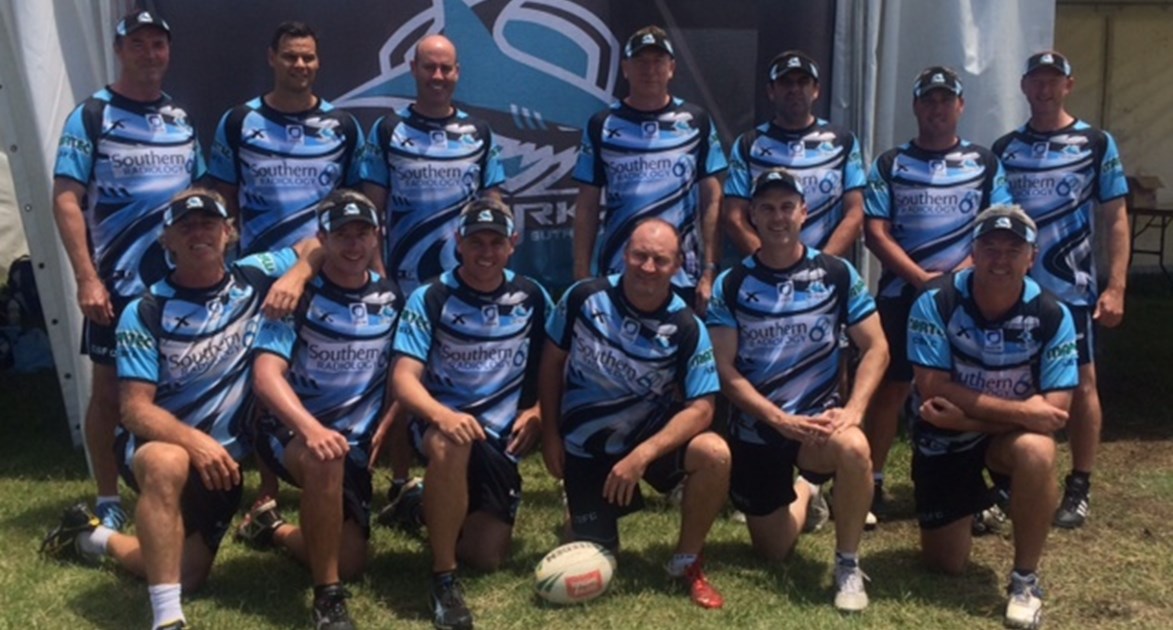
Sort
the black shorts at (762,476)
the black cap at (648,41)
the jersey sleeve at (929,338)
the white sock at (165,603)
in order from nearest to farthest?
the white sock at (165,603) → the jersey sleeve at (929,338) → the black shorts at (762,476) → the black cap at (648,41)

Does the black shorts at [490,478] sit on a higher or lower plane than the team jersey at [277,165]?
lower

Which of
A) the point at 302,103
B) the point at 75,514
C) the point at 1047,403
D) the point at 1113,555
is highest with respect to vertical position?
the point at 302,103

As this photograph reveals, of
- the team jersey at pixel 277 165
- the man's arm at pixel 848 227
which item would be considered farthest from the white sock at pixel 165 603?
the man's arm at pixel 848 227

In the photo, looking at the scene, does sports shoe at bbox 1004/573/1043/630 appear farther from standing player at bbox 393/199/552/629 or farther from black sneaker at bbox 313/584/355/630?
black sneaker at bbox 313/584/355/630

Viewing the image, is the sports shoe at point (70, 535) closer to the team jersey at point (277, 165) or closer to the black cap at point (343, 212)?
the team jersey at point (277, 165)

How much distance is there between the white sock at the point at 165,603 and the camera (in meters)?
3.69

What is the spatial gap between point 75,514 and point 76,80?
6.19 ft

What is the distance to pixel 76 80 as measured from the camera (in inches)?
205

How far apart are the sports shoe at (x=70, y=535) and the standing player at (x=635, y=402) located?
1753 mm

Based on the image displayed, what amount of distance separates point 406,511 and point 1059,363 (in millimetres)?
2497

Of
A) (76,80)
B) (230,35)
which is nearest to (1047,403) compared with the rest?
(230,35)

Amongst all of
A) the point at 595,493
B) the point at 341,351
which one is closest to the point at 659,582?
the point at 595,493

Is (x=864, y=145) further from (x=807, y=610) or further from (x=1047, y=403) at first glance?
(x=807, y=610)

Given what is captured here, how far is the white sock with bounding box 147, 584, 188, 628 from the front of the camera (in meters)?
3.69
